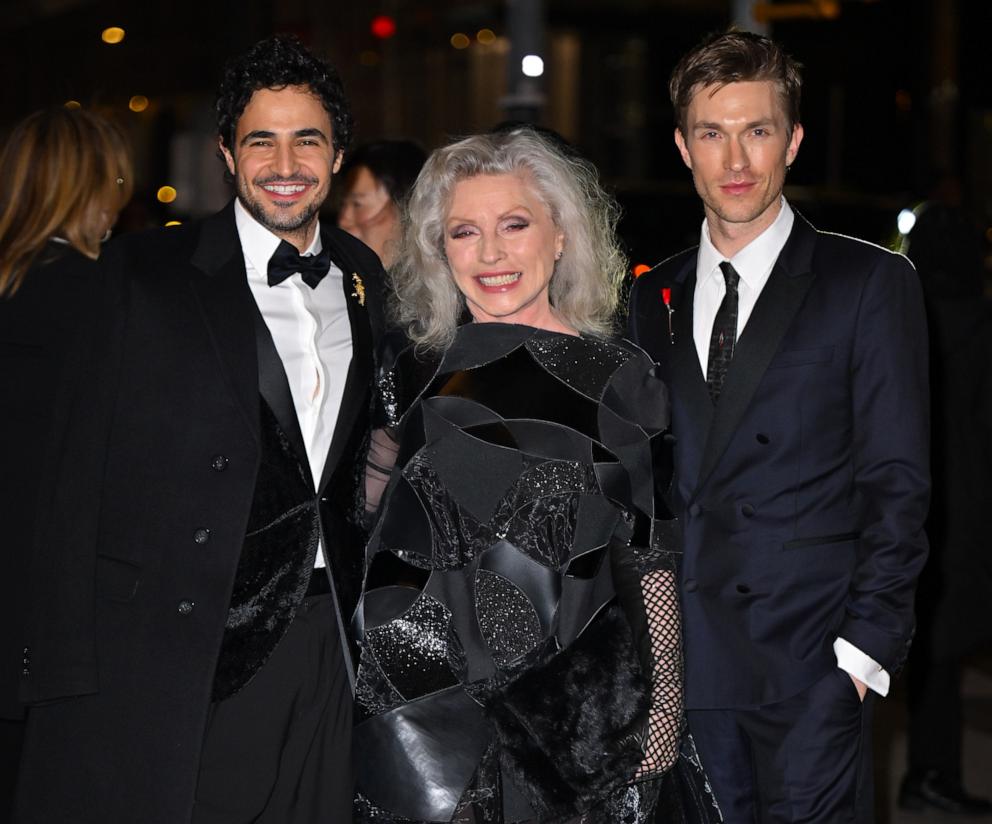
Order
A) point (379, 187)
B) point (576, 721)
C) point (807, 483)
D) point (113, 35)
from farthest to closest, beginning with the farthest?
point (113, 35), point (379, 187), point (807, 483), point (576, 721)

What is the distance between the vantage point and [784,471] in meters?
3.60

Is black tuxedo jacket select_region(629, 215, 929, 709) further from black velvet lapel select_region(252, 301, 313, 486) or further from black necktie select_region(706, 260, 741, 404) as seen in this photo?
black velvet lapel select_region(252, 301, 313, 486)

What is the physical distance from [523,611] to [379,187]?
2.64 meters

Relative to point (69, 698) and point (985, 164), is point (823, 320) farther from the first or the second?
point (985, 164)

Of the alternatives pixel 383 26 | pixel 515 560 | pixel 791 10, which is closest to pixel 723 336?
pixel 515 560

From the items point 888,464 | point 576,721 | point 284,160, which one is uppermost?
point 284,160

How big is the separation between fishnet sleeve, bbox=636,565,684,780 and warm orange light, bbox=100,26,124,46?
19.1 m

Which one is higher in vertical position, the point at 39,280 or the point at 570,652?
the point at 39,280

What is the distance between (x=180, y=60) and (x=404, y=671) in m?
18.6

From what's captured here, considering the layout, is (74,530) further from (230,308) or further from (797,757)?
(797,757)

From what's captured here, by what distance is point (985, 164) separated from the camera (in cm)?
1662

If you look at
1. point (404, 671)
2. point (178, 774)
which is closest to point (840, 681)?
point (404, 671)

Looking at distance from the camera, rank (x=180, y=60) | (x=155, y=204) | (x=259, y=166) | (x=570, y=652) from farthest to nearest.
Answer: (x=180, y=60) → (x=155, y=204) → (x=259, y=166) → (x=570, y=652)

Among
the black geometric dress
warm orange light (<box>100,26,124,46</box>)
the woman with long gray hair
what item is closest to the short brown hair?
the woman with long gray hair
